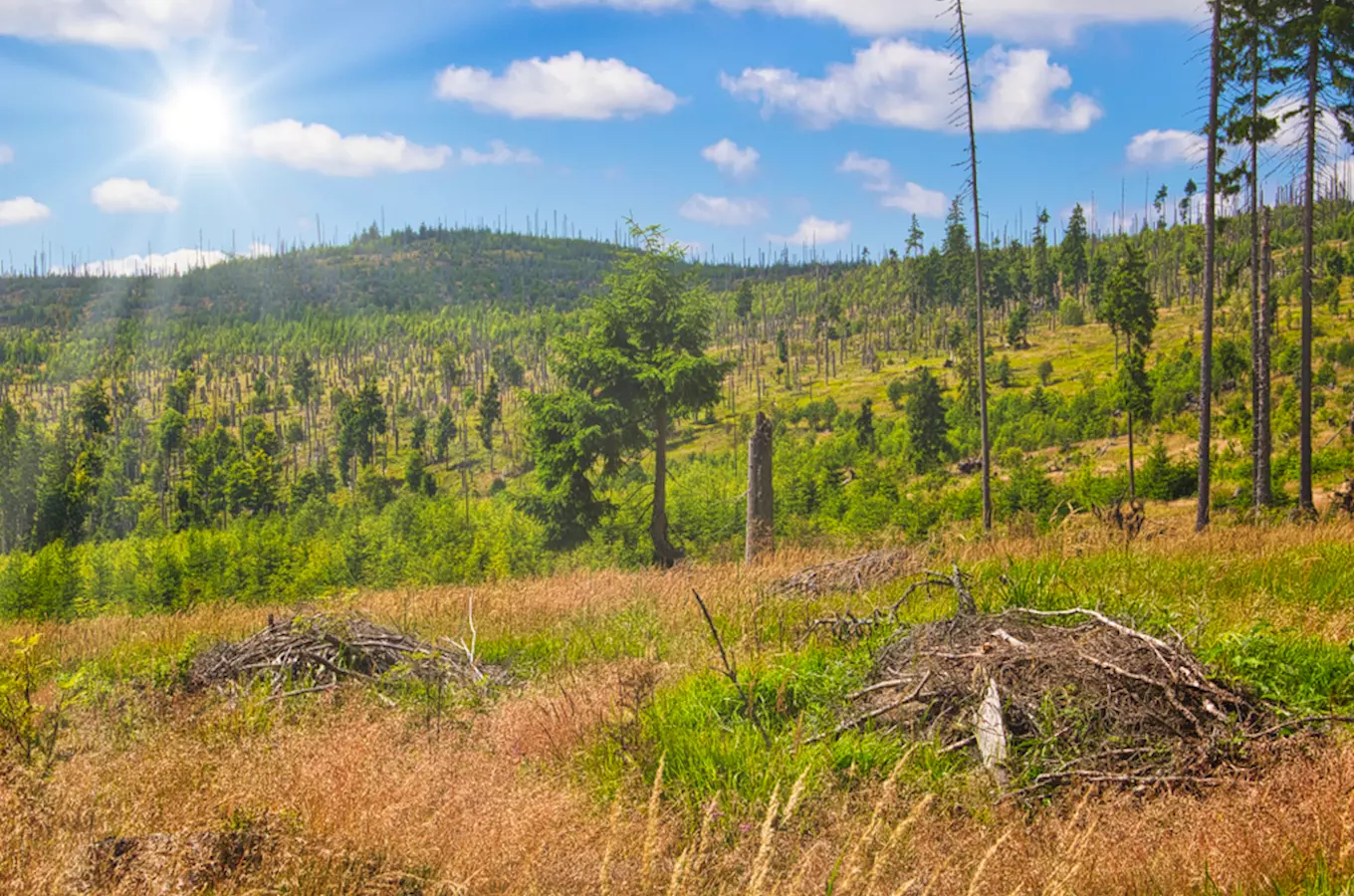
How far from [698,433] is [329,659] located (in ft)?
304

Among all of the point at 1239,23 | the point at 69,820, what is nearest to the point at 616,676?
the point at 69,820

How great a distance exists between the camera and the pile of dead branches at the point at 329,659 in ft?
19.0

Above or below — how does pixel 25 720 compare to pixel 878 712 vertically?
above

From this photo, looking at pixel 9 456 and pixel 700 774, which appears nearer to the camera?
pixel 700 774

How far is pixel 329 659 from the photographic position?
596 cm

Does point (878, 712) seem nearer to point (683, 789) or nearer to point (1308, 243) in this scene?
point (683, 789)

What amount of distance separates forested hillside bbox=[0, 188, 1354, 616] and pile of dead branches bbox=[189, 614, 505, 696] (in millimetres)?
8301

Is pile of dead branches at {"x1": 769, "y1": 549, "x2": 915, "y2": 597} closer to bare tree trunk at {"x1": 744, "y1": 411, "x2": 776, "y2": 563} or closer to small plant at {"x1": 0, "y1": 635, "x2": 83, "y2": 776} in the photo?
small plant at {"x1": 0, "y1": 635, "x2": 83, "y2": 776}

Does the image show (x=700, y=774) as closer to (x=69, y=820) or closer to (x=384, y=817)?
(x=384, y=817)

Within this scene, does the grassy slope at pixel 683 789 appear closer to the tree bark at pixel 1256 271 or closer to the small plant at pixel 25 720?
the small plant at pixel 25 720

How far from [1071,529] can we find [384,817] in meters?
7.67

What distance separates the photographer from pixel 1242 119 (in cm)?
2003

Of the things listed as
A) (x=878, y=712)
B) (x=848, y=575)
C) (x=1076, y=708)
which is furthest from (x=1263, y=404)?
(x=878, y=712)

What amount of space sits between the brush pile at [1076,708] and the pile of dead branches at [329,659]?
120 inches
